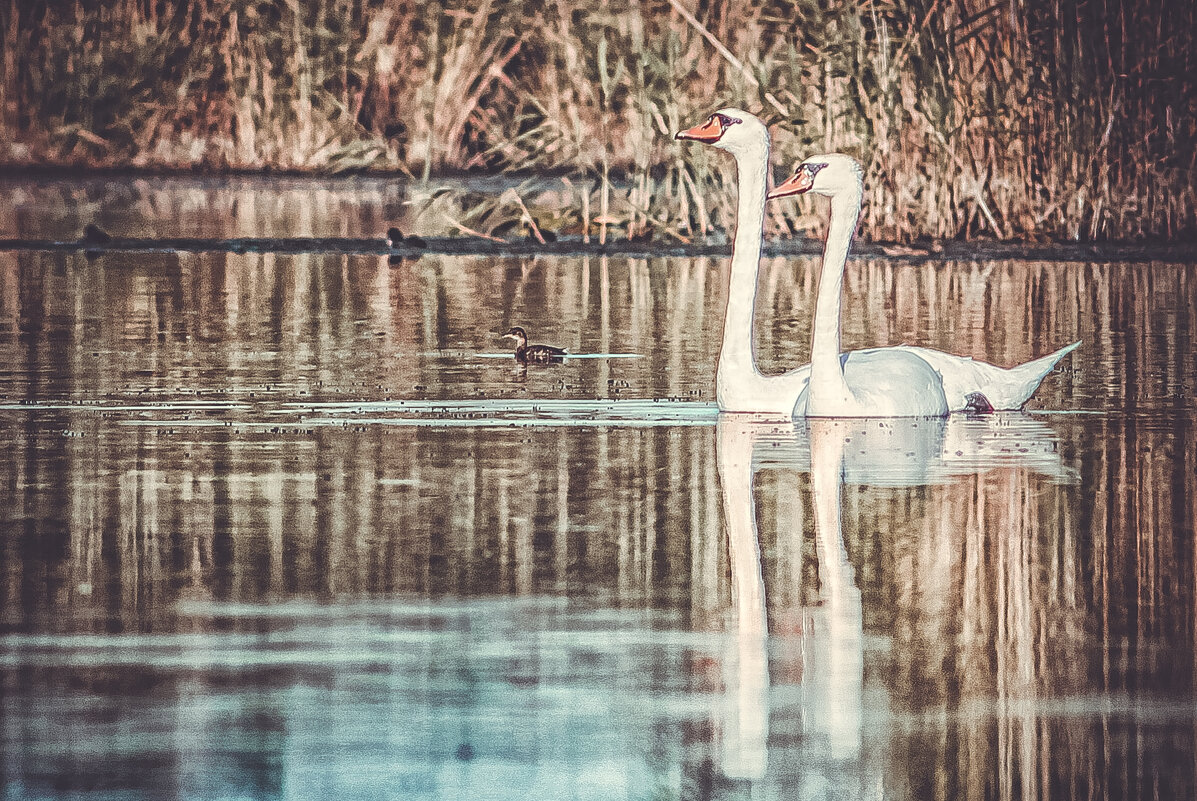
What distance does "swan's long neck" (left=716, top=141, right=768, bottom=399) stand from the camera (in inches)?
446

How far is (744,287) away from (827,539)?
12.7ft

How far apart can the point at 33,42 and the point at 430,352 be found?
15.0m

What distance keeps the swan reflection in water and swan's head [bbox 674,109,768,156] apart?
1.45 m

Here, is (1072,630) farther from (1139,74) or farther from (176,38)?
(176,38)

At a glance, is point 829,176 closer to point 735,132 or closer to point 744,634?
point 735,132

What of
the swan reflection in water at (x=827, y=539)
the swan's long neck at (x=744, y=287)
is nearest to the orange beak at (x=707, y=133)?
the swan's long neck at (x=744, y=287)

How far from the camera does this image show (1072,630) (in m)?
6.73

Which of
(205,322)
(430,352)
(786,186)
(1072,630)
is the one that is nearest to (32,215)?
(205,322)

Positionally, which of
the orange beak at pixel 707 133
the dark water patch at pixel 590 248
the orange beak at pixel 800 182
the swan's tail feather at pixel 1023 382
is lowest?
the swan's tail feather at pixel 1023 382

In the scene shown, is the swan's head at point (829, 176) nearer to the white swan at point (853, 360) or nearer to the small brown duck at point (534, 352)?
the white swan at point (853, 360)

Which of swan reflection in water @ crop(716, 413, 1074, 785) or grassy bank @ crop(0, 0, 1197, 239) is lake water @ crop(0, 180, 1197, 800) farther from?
grassy bank @ crop(0, 0, 1197, 239)

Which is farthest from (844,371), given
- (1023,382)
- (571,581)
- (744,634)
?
(744,634)

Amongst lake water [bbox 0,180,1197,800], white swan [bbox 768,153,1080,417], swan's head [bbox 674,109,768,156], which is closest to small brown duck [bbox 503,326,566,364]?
lake water [bbox 0,180,1197,800]

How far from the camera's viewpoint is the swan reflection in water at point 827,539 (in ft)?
18.2
